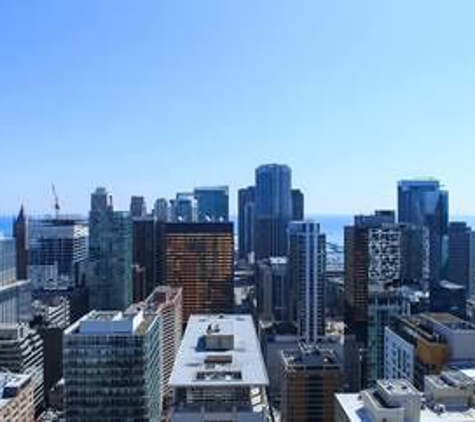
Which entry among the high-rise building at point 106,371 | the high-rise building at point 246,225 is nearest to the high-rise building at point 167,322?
the high-rise building at point 106,371

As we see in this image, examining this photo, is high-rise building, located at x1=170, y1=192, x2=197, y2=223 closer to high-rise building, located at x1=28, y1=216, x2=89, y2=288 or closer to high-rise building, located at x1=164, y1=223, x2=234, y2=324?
high-rise building, located at x1=28, y1=216, x2=89, y2=288

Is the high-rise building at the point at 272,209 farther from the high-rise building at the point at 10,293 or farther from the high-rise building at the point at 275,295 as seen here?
the high-rise building at the point at 10,293

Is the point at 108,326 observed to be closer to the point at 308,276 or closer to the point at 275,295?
the point at 308,276

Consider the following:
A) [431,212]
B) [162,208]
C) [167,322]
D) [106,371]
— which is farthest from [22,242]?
[106,371]

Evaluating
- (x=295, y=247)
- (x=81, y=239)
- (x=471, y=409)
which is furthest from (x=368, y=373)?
(x=81, y=239)

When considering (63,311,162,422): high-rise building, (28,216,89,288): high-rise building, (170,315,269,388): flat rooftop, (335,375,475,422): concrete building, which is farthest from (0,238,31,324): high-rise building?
(335,375,475,422): concrete building

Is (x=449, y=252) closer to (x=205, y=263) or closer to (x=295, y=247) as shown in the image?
(x=295, y=247)
